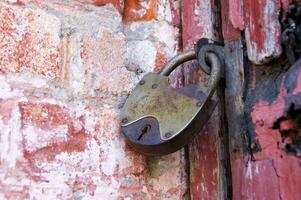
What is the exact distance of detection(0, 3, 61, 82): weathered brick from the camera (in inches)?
39.6

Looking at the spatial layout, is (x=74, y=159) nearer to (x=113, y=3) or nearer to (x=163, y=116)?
(x=163, y=116)

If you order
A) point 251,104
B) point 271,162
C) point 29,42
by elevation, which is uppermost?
point 29,42

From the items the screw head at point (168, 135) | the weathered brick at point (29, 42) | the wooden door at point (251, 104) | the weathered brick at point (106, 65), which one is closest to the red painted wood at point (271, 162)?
the wooden door at point (251, 104)

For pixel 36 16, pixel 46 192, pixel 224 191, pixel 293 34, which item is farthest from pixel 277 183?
pixel 36 16

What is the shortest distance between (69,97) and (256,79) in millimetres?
328

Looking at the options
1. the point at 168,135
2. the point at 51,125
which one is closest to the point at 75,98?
the point at 51,125

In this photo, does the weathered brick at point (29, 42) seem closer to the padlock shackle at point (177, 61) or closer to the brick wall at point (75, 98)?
the brick wall at point (75, 98)

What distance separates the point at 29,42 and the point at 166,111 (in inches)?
10.3

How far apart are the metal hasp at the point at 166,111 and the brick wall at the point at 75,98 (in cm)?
3

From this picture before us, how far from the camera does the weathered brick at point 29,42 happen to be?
1.01 m

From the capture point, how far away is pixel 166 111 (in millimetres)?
1067

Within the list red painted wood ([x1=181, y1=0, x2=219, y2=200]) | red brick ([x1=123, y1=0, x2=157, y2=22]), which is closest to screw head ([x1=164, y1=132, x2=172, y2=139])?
red painted wood ([x1=181, y1=0, x2=219, y2=200])

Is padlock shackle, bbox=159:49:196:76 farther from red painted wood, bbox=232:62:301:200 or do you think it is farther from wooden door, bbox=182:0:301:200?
red painted wood, bbox=232:62:301:200

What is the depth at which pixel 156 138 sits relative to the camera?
1042 millimetres
